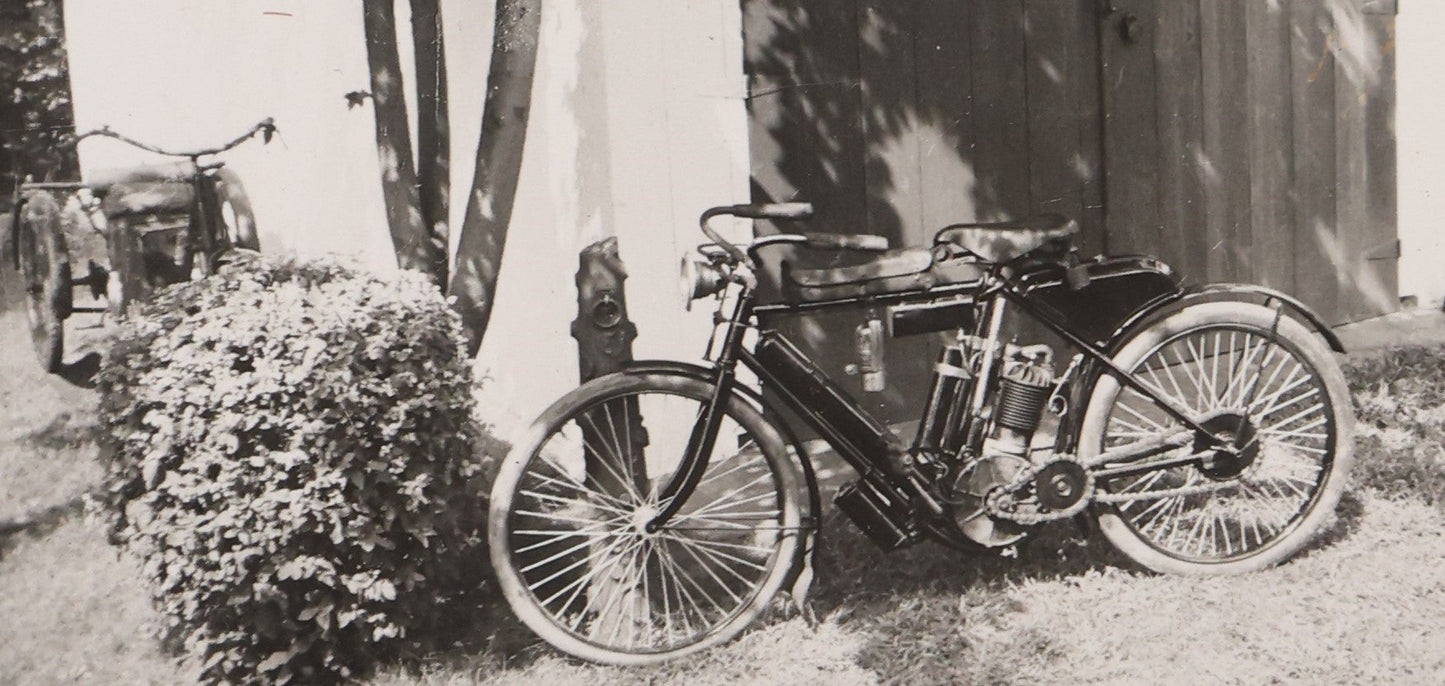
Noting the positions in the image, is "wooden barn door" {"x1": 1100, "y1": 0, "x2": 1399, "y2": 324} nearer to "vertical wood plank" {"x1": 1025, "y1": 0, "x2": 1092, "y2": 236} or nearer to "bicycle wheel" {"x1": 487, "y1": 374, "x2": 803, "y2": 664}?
"vertical wood plank" {"x1": 1025, "y1": 0, "x2": 1092, "y2": 236}

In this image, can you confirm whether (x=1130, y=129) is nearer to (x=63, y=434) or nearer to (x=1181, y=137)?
(x=1181, y=137)

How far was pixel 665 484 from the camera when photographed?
3.95 meters

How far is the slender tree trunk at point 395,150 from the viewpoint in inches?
177

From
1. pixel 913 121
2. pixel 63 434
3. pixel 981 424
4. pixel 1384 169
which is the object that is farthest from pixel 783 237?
pixel 1384 169

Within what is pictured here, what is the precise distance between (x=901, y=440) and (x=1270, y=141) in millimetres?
3904

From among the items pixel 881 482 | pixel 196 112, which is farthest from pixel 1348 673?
pixel 196 112

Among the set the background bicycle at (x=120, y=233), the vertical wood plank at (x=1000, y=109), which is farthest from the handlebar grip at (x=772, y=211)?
the background bicycle at (x=120, y=233)

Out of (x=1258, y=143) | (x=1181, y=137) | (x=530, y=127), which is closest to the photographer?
(x=530, y=127)

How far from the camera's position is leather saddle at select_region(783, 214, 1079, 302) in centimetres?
380

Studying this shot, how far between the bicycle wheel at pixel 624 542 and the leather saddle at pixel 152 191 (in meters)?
3.09

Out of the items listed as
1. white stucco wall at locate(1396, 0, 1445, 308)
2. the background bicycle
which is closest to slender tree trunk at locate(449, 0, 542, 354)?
the background bicycle

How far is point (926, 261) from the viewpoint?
3.83 metres

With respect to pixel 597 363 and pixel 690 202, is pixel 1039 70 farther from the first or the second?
pixel 597 363

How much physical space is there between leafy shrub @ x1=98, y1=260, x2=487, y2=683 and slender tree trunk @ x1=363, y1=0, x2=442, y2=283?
24.2 inches
